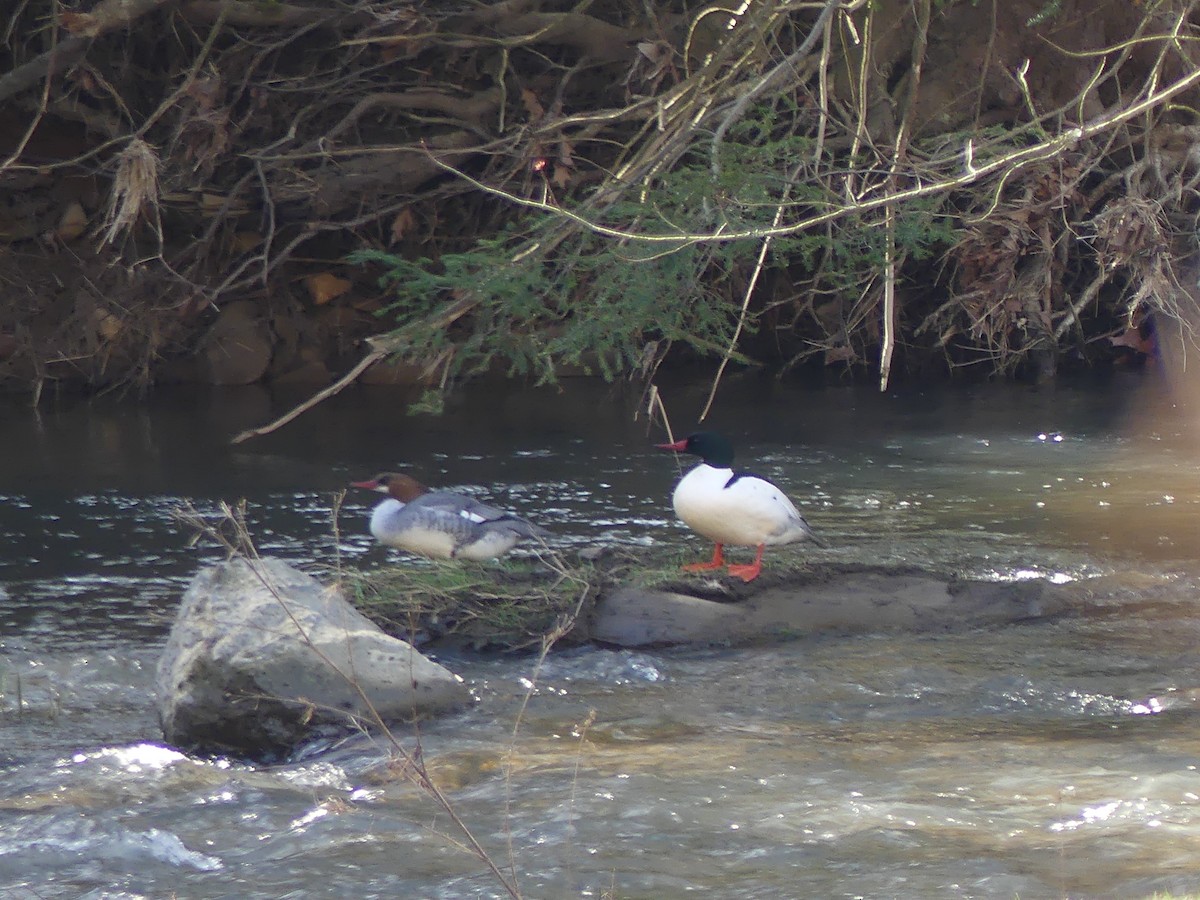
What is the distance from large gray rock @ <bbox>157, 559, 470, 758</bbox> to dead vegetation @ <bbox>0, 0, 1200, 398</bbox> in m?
2.00

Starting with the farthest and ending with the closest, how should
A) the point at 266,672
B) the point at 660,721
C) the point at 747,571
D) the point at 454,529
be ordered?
the point at 454,529 → the point at 747,571 → the point at 660,721 → the point at 266,672

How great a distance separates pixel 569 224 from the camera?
19.6ft

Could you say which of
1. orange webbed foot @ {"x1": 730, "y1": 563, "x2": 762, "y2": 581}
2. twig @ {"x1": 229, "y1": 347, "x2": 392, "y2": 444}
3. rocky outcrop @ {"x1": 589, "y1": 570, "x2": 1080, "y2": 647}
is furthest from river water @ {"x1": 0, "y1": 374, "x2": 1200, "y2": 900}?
twig @ {"x1": 229, "y1": 347, "x2": 392, "y2": 444}

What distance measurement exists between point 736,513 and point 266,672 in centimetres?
231

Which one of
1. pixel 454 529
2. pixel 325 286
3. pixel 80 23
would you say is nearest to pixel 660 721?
pixel 454 529

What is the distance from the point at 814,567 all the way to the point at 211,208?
6781 mm

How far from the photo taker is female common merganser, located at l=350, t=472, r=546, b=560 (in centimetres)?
655

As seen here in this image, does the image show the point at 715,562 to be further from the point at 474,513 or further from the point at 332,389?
the point at 332,389

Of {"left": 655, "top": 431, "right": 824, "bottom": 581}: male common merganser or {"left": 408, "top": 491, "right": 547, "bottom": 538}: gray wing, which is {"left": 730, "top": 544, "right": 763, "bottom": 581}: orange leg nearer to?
{"left": 655, "top": 431, "right": 824, "bottom": 581}: male common merganser

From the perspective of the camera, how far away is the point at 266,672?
189 inches

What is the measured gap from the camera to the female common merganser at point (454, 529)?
6555 mm

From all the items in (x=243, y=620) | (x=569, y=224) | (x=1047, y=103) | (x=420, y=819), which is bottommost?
(x=420, y=819)

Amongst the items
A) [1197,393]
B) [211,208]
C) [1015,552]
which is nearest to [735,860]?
[1015,552]

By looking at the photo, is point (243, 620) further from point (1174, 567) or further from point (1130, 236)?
point (1130, 236)
